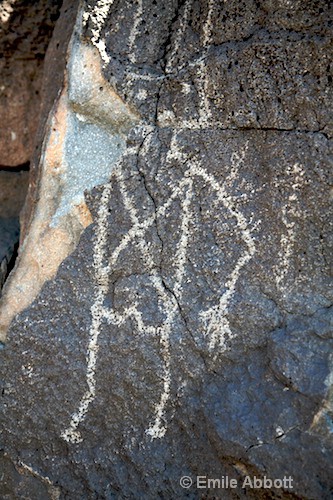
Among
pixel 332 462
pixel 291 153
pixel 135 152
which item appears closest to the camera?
pixel 332 462

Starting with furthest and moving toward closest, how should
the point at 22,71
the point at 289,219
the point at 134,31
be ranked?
the point at 22,71
the point at 134,31
the point at 289,219

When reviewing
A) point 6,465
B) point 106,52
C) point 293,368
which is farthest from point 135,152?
point 6,465

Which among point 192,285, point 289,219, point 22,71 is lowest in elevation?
point 192,285

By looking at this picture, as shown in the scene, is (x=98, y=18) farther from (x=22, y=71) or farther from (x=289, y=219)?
(x=289, y=219)

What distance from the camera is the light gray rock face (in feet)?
4.76

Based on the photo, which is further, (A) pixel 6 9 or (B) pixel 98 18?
(A) pixel 6 9

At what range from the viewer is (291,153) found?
148 centimetres

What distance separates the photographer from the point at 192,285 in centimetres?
155

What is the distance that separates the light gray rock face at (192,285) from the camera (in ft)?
4.76

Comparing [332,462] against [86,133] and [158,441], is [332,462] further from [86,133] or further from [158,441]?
[86,133]

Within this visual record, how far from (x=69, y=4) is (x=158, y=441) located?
1.20 meters

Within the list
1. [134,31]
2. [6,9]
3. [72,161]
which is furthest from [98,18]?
[6,9]

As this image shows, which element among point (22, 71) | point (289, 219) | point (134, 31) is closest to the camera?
point (289, 219)

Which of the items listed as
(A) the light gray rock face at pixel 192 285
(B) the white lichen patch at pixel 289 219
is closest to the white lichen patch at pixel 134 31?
(A) the light gray rock face at pixel 192 285
